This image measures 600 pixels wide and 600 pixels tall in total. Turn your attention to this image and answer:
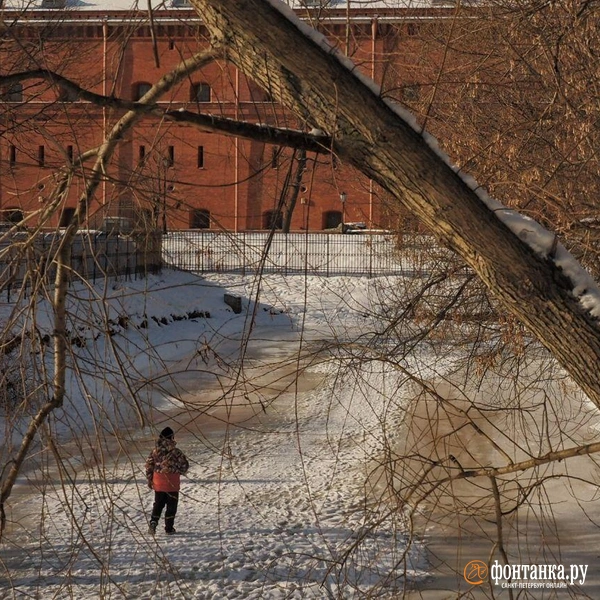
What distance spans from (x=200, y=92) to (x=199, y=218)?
86 centimetres

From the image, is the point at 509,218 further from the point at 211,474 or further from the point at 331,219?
the point at 331,219

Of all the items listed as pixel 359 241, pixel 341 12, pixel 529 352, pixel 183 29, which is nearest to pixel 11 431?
pixel 183 29

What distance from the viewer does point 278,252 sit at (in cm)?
502

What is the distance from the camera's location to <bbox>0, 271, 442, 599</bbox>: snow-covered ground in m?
3.85

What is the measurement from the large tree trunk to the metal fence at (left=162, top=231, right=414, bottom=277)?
60cm

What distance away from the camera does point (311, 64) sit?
141 inches

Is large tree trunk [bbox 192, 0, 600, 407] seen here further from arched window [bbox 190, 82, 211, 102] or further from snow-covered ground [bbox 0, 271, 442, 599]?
snow-covered ground [bbox 0, 271, 442, 599]

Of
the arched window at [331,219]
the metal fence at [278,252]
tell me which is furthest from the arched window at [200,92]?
the arched window at [331,219]

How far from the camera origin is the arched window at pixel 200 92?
4.28 m

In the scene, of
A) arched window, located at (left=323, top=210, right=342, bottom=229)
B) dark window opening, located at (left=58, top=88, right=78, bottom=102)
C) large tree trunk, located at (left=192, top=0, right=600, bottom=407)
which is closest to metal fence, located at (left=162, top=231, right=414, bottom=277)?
large tree trunk, located at (left=192, top=0, right=600, bottom=407)

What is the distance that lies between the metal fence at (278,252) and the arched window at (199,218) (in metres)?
0.10

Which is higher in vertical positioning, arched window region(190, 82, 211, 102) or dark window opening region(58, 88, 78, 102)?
arched window region(190, 82, 211, 102)

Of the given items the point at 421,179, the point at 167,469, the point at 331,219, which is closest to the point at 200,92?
the point at 421,179

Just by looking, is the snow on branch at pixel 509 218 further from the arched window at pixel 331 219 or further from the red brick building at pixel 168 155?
the arched window at pixel 331 219
